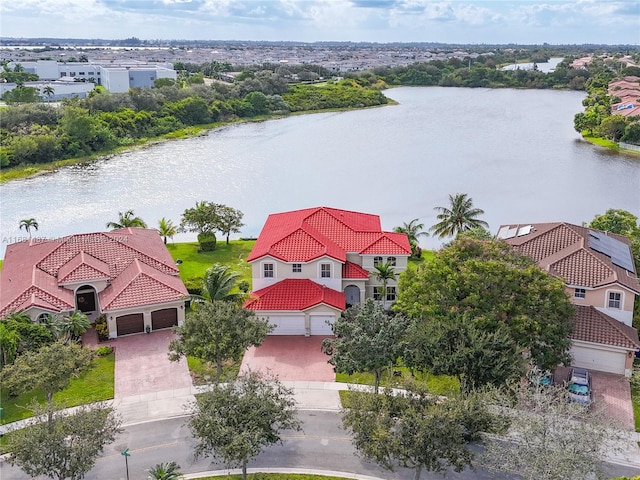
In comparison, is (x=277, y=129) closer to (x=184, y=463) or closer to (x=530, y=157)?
(x=530, y=157)

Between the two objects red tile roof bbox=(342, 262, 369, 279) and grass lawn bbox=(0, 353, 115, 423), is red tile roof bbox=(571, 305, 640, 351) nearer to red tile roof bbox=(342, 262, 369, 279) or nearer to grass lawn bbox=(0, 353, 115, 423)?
red tile roof bbox=(342, 262, 369, 279)

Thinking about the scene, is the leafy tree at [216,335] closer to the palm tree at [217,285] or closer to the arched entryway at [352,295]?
the palm tree at [217,285]

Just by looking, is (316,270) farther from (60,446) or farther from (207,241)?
(60,446)

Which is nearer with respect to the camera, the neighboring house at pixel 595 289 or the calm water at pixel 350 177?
the neighboring house at pixel 595 289

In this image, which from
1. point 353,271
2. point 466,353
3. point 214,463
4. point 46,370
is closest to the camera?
Result: point 214,463

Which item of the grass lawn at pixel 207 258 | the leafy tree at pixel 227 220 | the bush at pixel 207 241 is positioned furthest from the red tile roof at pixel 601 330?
the bush at pixel 207 241

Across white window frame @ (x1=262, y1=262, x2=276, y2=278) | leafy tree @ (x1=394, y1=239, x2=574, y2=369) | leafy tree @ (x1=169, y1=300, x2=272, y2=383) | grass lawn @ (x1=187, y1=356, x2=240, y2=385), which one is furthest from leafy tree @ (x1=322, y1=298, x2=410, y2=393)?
white window frame @ (x1=262, y1=262, x2=276, y2=278)

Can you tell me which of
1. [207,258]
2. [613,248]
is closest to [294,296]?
[207,258]
